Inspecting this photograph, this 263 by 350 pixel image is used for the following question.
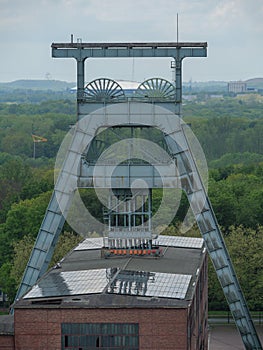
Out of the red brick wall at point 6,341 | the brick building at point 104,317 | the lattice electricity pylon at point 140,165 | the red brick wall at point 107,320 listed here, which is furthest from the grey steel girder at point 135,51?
the red brick wall at point 6,341

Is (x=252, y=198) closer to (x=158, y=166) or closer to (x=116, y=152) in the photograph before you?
(x=116, y=152)

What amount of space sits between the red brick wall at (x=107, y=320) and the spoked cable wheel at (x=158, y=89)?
11.9 metres

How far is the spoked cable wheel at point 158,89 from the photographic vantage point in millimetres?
45531

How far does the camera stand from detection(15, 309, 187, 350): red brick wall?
37031 millimetres

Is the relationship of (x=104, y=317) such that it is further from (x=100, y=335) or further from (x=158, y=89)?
(x=158, y=89)

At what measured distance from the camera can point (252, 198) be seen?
91062mm

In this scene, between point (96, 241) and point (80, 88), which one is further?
point (96, 241)

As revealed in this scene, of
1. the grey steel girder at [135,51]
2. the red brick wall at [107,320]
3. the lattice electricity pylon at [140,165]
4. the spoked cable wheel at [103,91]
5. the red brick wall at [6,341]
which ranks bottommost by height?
the red brick wall at [6,341]

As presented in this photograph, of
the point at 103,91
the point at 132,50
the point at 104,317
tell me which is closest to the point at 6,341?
the point at 104,317

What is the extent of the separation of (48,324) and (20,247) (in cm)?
3750

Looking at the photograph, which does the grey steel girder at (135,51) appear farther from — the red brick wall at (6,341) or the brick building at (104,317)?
the red brick wall at (6,341)

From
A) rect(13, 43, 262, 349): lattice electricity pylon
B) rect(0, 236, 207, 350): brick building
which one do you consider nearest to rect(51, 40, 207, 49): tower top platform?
rect(13, 43, 262, 349): lattice electricity pylon

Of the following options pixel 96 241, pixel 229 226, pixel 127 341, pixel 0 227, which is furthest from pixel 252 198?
pixel 127 341

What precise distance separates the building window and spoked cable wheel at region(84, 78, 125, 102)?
1206 cm
